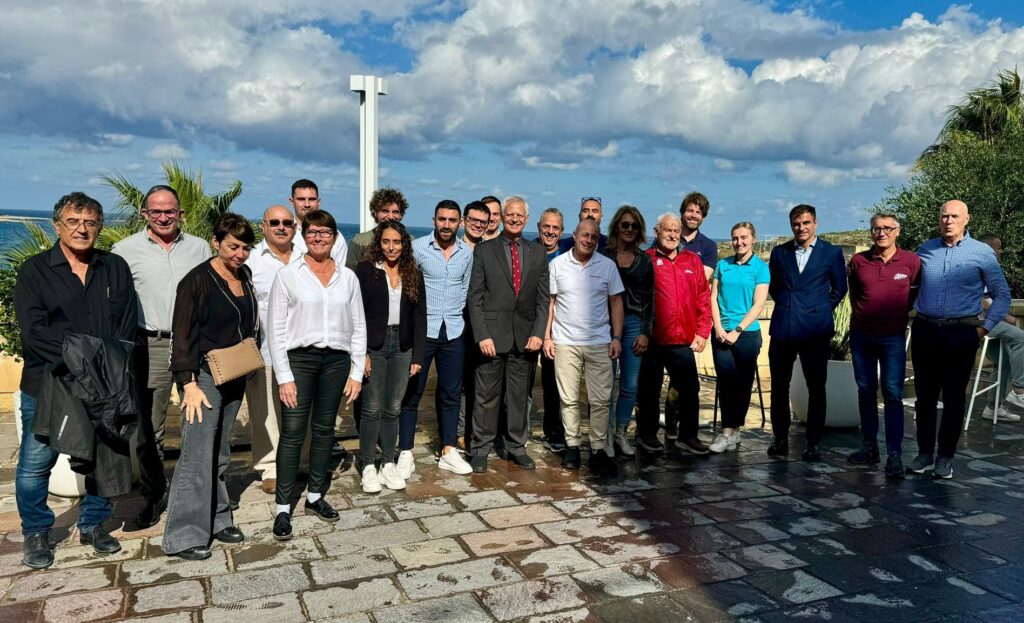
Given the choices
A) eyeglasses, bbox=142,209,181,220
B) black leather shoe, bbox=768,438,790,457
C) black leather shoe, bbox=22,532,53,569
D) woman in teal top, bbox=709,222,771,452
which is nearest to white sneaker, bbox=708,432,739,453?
woman in teal top, bbox=709,222,771,452

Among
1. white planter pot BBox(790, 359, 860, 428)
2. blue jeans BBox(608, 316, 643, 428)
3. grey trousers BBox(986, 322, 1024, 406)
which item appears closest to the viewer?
blue jeans BBox(608, 316, 643, 428)

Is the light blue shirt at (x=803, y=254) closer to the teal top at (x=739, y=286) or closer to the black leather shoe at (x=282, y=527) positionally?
the teal top at (x=739, y=286)

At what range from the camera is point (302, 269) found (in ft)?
13.2

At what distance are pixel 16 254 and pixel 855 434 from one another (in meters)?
6.39

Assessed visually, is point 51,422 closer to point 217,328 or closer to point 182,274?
point 217,328

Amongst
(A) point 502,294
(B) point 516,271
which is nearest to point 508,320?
(A) point 502,294

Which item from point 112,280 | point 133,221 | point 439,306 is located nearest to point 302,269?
point 112,280

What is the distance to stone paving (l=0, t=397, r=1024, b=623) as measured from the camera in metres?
3.26

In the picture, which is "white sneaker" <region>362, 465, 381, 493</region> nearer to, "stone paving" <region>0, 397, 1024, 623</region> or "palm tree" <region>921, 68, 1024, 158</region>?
"stone paving" <region>0, 397, 1024, 623</region>

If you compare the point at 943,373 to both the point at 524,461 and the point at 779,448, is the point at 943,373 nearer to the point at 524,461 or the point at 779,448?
the point at 779,448

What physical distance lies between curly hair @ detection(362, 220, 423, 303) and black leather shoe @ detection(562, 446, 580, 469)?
1499 mm

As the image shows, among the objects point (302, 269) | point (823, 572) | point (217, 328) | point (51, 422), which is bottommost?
point (823, 572)

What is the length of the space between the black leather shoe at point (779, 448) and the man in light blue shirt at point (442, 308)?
2.21 m

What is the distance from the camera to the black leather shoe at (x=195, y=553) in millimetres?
3670
